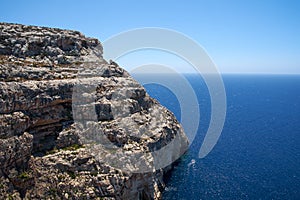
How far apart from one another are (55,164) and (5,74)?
20728 mm

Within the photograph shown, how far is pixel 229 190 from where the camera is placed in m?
66.8

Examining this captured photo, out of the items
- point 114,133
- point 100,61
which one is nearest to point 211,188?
point 114,133

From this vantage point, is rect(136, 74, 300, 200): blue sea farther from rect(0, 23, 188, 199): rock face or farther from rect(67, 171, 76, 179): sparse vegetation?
rect(67, 171, 76, 179): sparse vegetation

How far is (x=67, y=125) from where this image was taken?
193 feet

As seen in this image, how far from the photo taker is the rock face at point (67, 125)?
50031 millimetres

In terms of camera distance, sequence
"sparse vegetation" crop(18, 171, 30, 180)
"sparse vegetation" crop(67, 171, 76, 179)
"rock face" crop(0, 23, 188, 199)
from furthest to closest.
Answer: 1. "sparse vegetation" crop(67, 171, 76, 179)
2. "rock face" crop(0, 23, 188, 199)
3. "sparse vegetation" crop(18, 171, 30, 180)

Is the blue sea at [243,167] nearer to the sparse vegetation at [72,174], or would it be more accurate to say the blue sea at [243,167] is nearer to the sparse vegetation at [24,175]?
the sparse vegetation at [72,174]

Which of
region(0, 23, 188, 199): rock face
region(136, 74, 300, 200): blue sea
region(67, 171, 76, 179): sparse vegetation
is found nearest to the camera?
region(0, 23, 188, 199): rock face

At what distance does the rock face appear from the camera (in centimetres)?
5003

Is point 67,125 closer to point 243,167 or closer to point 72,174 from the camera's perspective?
point 72,174

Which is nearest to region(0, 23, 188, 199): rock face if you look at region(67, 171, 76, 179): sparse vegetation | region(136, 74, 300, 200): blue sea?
region(67, 171, 76, 179): sparse vegetation

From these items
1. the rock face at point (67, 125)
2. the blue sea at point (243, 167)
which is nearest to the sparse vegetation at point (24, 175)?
the rock face at point (67, 125)

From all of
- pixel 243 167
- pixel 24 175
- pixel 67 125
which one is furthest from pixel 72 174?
pixel 243 167

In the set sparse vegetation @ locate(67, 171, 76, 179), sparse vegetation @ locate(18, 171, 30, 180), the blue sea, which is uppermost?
sparse vegetation @ locate(18, 171, 30, 180)
